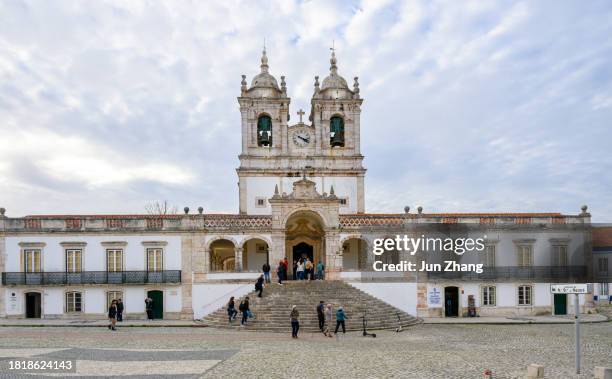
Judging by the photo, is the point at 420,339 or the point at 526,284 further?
the point at 526,284

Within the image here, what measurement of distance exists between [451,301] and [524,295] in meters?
3.55

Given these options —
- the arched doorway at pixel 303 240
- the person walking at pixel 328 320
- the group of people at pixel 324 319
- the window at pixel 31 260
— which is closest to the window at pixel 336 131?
the arched doorway at pixel 303 240

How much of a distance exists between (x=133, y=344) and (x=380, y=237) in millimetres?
14128

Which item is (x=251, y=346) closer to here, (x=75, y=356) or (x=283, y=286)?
(x=75, y=356)

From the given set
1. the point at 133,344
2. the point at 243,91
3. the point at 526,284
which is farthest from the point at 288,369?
the point at 243,91

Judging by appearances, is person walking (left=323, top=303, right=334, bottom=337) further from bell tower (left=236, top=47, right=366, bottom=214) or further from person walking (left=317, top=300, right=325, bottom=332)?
bell tower (left=236, top=47, right=366, bottom=214)

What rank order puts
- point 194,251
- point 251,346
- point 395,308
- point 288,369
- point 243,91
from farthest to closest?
1. point 243,91
2. point 194,251
3. point 395,308
4. point 251,346
5. point 288,369

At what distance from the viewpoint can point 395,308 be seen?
25422 mm

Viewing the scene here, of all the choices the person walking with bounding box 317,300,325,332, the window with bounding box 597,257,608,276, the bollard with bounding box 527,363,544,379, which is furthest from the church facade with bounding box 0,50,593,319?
the bollard with bounding box 527,363,544,379

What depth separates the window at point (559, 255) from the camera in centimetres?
2803

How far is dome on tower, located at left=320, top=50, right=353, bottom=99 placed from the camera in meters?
34.7

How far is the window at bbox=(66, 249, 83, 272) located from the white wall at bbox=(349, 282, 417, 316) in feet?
42.6

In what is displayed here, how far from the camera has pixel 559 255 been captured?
28125mm

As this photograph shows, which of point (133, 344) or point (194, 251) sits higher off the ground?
point (194, 251)
